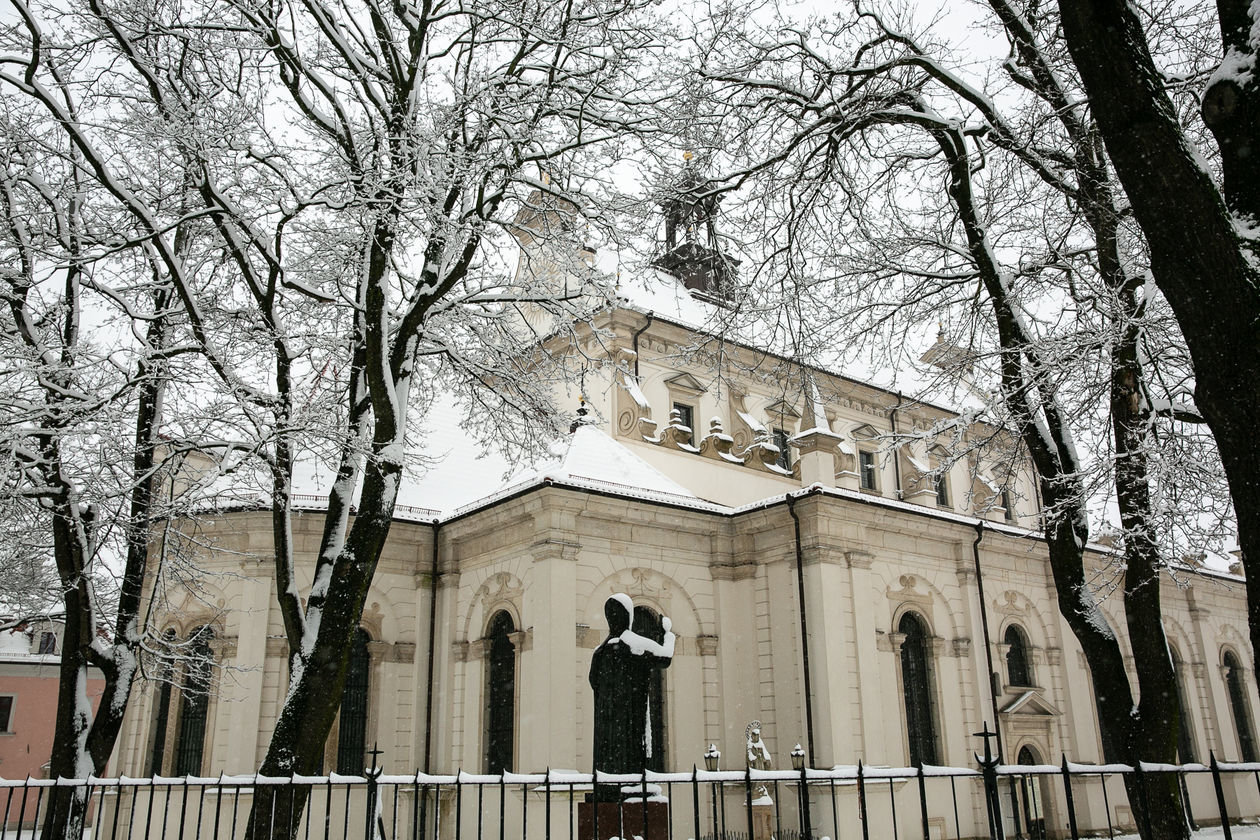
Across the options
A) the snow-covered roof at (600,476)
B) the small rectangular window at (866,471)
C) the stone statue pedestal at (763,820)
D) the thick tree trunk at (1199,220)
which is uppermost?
the small rectangular window at (866,471)

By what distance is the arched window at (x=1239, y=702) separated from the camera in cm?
2759

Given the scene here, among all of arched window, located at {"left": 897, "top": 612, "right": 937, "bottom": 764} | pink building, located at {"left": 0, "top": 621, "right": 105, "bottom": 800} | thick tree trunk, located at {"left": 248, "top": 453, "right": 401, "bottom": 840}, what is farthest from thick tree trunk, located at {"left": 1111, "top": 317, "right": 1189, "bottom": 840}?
pink building, located at {"left": 0, "top": 621, "right": 105, "bottom": 800}

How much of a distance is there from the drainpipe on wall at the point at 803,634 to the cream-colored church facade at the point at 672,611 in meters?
0.04

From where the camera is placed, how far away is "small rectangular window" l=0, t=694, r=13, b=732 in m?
35.3

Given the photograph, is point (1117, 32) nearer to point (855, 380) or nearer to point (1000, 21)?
point (1000, 21)

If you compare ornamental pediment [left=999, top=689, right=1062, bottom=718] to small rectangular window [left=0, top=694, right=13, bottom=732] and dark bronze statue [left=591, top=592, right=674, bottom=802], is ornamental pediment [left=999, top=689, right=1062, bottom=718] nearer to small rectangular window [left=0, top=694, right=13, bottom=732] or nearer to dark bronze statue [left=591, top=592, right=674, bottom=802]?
dark bronze statue [left=591, top=592, right=674, bottom=802]

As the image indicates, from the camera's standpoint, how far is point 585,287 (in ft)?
38.7

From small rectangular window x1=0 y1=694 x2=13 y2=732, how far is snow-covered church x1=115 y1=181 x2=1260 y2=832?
22903 mm

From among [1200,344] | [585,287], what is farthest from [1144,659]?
[585,287]

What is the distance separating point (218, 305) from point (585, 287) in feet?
15.0

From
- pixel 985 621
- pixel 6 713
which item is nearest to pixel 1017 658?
pixel 985 621

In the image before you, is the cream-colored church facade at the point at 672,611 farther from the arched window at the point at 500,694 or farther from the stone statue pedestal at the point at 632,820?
the stone statue pedestal at the point at 632,820

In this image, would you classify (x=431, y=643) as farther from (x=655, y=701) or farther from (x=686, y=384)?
(x=686, y=384)

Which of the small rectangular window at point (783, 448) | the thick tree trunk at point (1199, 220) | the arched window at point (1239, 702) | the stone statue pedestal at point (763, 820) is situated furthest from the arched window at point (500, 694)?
the arched window at point (1239, 702)
